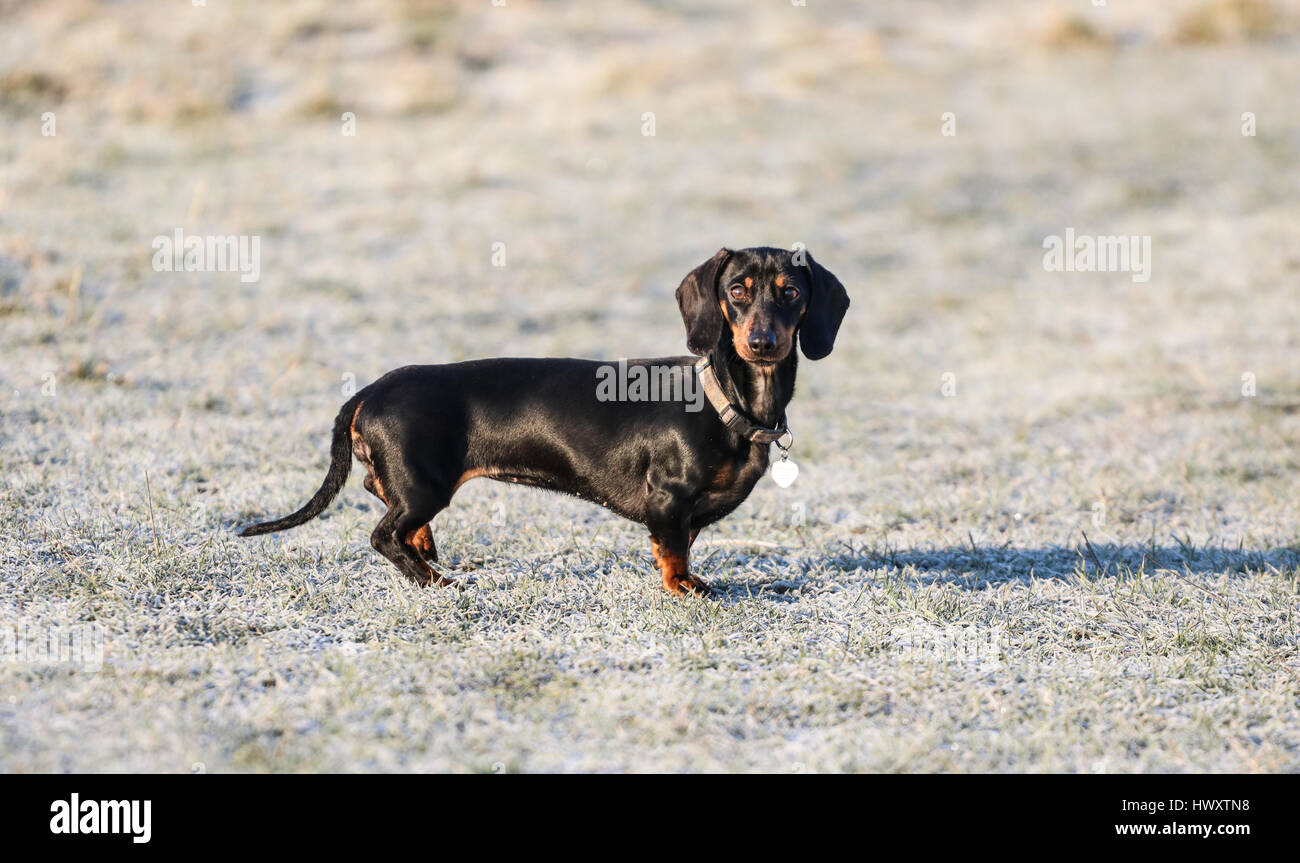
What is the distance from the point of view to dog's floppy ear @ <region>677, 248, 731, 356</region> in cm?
417

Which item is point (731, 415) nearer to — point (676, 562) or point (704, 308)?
point (704, 308)

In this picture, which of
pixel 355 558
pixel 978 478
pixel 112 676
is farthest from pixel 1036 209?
pixel 112 676

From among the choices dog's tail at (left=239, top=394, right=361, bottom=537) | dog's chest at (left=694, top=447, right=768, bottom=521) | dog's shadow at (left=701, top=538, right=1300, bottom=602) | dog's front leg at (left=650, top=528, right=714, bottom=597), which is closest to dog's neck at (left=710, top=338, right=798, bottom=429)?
dog's chest at (left=694, top=447, right=768, bottom=521)

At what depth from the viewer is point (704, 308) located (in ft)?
13.8

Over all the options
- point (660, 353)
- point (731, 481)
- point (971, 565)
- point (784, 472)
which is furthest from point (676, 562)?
point (660, 353)

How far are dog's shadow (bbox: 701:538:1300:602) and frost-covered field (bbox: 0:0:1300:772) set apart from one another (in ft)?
0.09

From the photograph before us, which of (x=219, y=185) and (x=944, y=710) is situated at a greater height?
(x=219, y=185)

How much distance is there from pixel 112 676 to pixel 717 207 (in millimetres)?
9480

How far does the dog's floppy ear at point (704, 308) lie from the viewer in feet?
13.7

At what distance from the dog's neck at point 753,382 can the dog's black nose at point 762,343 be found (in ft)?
0.92

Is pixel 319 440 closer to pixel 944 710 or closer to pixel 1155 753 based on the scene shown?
pixel 944 710

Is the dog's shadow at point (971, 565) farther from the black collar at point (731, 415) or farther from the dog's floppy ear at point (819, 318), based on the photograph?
the dog's floppy ear at point (819, 318)

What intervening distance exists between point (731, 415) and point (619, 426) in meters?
0.42

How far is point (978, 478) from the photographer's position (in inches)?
247
